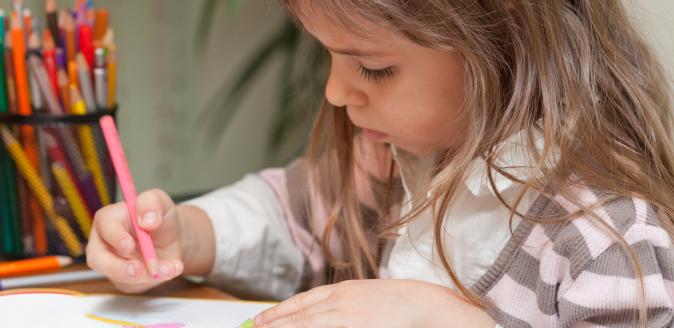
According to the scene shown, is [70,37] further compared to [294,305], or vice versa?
[70,37]

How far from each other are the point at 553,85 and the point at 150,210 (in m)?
0.30

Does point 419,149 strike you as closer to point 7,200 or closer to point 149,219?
point 149,219

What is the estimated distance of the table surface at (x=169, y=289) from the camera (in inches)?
25.9

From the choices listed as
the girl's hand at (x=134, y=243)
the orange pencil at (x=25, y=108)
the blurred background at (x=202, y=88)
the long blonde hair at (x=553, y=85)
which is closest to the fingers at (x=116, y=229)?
the girl's hand at (x=134, y=243)

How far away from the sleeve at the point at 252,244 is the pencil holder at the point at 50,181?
0.09 meters

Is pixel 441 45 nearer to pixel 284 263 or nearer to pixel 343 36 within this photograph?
pixel 343 36

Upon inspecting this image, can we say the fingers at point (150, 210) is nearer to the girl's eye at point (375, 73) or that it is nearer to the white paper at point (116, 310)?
the white paper at point (116, 310)

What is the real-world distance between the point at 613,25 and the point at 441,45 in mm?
130

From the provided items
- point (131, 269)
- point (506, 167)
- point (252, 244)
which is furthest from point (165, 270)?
point (506, 167)

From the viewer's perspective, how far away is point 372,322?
511mm

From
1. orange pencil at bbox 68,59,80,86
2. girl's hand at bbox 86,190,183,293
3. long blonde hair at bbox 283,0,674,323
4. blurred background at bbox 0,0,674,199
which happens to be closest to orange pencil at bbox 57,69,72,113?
orange pencil at bbox 68,59,80,86

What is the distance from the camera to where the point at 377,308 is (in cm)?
52

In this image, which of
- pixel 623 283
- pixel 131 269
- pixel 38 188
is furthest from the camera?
pixel 38 188

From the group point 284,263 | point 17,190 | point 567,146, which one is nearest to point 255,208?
point 284,263
